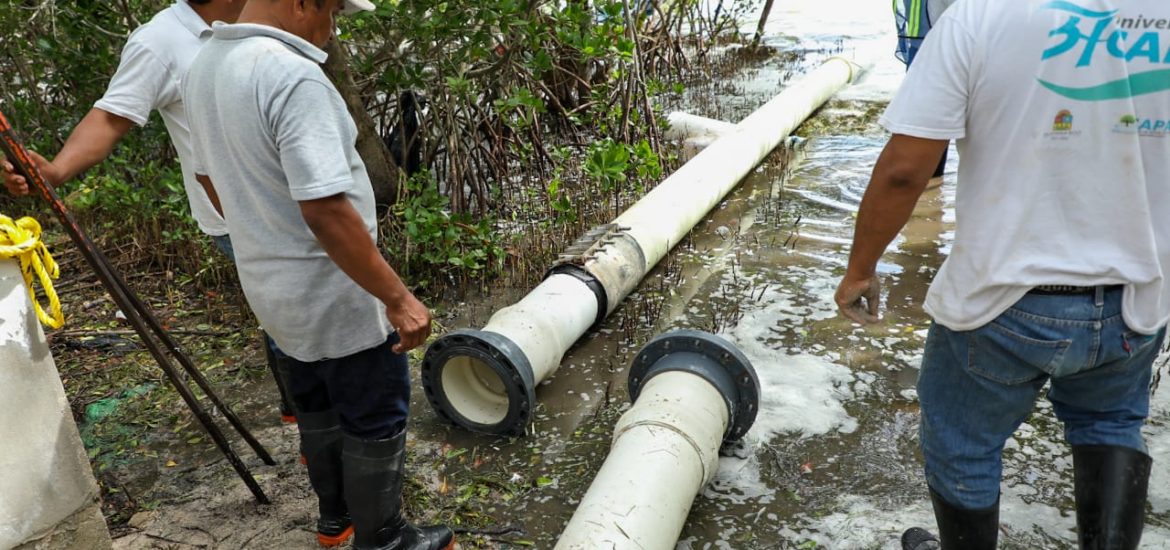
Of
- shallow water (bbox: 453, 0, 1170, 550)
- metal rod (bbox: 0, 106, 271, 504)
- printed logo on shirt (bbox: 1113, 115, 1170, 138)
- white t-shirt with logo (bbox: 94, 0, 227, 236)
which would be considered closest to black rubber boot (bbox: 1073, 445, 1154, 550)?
shallow water (bbox: 453, 0, 1170, 550)

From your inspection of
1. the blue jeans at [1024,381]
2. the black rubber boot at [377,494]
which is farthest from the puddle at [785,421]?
the blue jeans at [1024,381]

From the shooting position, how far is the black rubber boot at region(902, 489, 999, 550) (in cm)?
198

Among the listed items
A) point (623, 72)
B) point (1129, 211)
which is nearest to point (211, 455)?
point (1129, 211)

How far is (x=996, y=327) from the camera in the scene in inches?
69.8

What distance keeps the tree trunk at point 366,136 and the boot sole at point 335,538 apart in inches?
92.0

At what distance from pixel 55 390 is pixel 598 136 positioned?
5.27 m

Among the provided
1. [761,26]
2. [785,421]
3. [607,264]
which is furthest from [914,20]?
[761,26]

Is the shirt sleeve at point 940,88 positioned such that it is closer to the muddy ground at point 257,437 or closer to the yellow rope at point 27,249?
the muddy ground at point 257,437

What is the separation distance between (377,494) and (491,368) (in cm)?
82

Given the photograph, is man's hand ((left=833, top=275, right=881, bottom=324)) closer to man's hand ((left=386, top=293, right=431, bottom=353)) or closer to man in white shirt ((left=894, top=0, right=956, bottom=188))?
man's hand ((left=386, top=293, right=431, bottom=353))

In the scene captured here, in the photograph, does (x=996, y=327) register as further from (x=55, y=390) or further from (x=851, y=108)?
(x=851, y=108)

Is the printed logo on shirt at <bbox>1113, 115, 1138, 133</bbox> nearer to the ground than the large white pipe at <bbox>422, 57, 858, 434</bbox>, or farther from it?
farther from it

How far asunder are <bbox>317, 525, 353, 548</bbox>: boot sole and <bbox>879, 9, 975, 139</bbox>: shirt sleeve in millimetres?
2004

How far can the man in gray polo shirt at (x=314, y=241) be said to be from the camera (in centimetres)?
186
